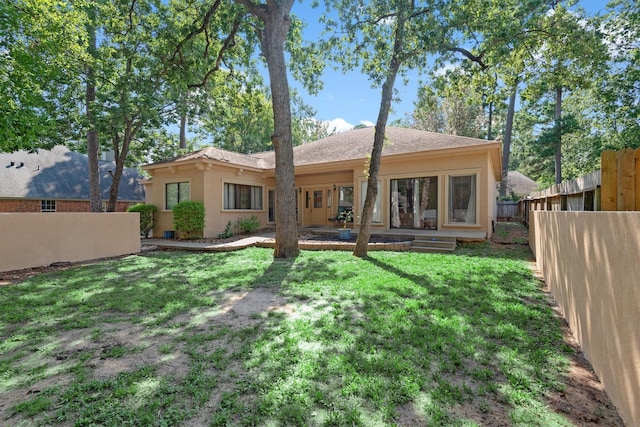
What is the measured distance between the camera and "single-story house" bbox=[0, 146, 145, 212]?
1694 cm

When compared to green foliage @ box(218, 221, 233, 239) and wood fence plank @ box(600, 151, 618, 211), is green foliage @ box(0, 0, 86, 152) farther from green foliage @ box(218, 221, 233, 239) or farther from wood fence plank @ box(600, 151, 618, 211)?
wood fence plank @ box(600, 151, 618, 211)

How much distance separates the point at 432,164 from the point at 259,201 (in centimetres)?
835

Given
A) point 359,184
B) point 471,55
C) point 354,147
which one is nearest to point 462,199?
point 359,184

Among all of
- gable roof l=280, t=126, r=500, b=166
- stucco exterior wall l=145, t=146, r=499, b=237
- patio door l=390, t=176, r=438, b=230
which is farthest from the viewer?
patio door l=390, t=176, r=438, b=230

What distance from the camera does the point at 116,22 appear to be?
10922 mm

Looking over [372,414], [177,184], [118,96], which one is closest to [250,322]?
[372,414]

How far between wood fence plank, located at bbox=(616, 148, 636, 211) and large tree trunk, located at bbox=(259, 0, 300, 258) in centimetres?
688

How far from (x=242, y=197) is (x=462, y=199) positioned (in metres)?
9.51

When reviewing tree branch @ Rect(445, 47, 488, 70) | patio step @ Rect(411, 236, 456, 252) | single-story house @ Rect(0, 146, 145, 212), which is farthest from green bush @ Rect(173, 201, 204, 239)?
single-story house @ Rect(0, 146, 145, 212)

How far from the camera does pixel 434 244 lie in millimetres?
9344

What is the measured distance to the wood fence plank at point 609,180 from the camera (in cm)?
247

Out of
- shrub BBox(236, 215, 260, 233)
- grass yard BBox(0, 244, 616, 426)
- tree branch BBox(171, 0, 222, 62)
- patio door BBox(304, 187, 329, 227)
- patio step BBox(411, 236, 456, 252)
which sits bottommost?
grass yard BBox(0, 244, 616, 426)

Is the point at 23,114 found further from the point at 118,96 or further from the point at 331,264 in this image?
the point at 331,264

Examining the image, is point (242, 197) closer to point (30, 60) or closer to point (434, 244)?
point (30, 60)
